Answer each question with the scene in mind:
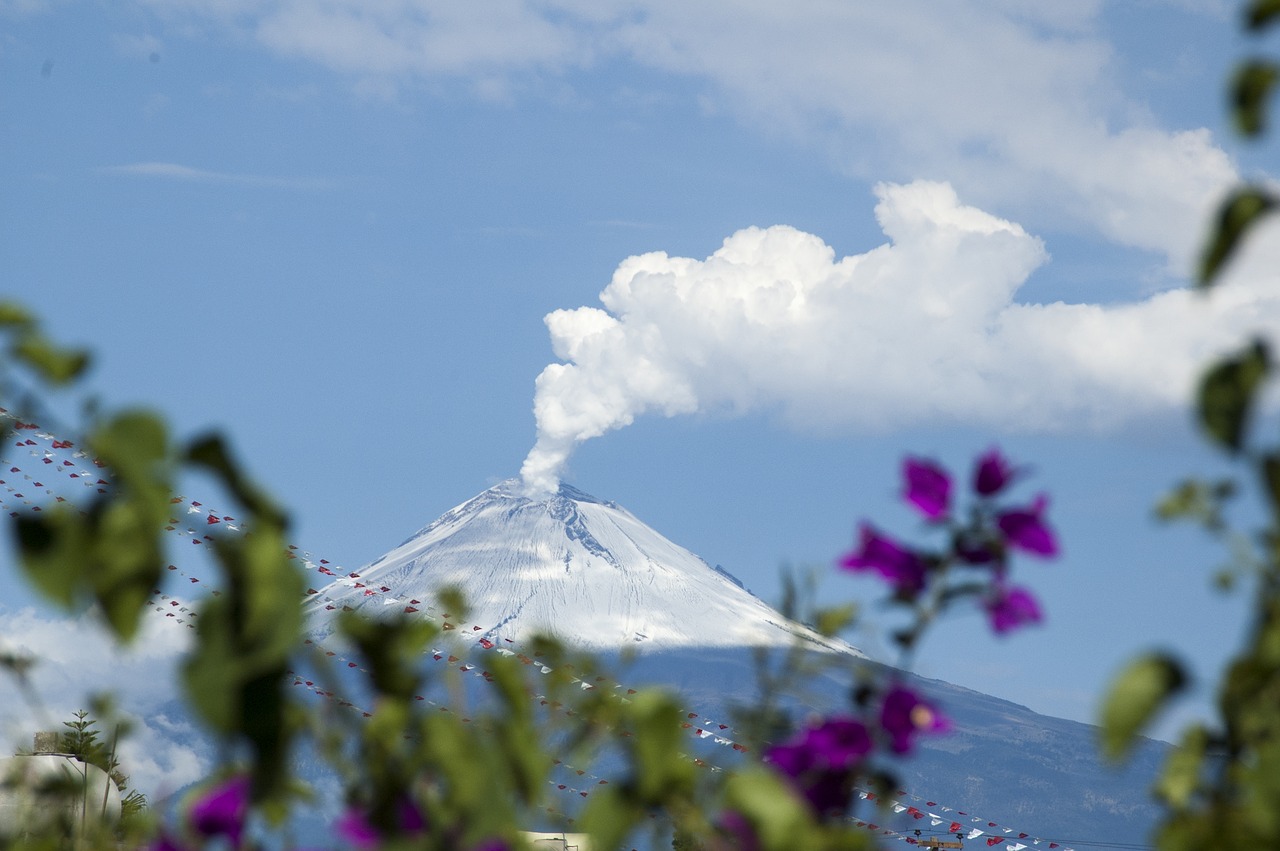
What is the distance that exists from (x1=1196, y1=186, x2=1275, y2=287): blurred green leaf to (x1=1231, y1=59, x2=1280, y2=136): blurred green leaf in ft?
0.18

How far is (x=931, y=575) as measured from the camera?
1352 millimetres

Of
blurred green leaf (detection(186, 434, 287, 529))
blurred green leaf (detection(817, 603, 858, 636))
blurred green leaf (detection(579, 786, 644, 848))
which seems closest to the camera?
blurred green leaf (detection(186, 434, 287, 529))

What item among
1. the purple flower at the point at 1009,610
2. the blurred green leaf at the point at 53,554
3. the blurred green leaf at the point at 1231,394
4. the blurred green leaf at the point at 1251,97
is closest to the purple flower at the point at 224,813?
the blurred green leaf at the point at 53,554

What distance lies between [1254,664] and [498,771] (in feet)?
2.17

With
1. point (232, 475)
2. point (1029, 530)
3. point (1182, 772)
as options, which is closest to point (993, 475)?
point (1029, 530)

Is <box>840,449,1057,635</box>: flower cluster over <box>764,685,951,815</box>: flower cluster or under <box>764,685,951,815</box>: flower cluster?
over

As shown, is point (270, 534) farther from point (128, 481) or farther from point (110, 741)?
point (110, 741)

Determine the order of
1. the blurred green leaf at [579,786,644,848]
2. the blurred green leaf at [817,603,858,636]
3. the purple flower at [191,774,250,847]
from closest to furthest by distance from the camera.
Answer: the blurred green leaf at [579,786,644,848]
the purple flower at [191,774,250,847]
the blurred green leaf at [817,603,858,636]

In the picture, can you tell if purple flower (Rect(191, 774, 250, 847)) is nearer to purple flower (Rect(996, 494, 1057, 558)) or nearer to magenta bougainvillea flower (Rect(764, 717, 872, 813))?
magenta bougainvillea flower (Rect(764, 717, 872, 813))

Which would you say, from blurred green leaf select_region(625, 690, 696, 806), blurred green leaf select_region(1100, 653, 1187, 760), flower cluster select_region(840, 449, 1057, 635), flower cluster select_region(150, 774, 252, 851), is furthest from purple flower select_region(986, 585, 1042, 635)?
flower cluster select_region(150, 774, 252, 851)

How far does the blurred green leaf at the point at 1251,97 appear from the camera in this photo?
1.07 m

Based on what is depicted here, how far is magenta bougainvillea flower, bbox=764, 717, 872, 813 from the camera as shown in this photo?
1.27m

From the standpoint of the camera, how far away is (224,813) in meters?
1.16

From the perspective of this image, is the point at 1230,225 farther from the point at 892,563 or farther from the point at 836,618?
the point at 836,618
